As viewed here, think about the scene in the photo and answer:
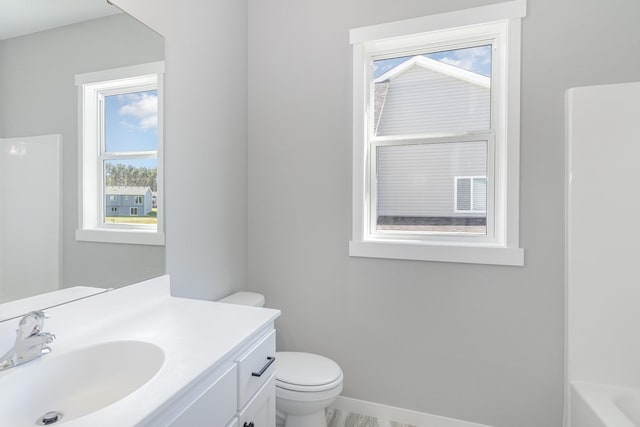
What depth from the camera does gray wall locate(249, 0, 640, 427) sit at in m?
1.62

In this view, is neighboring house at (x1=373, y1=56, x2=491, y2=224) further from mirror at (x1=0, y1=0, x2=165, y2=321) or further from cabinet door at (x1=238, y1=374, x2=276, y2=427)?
mirror at (x1=0, y1=0, x2=165, y2=321)

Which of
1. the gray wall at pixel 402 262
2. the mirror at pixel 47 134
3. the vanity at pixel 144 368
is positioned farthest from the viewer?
the gray wall at pixel 402 262

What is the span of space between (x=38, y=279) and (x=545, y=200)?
216 centimetres

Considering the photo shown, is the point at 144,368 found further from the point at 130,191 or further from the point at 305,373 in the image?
the point at 305,373

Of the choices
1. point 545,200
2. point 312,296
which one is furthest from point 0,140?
point 545,200

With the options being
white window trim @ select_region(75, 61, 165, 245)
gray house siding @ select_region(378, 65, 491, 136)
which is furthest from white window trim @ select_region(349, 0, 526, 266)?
white window trim @ select_region(75, 61, 165, 245)

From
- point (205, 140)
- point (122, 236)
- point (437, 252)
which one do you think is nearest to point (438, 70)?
point (437, 252)

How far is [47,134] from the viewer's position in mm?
1029

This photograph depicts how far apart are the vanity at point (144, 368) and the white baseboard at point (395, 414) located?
2.91 ft

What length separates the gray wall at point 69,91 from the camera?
0.95 m

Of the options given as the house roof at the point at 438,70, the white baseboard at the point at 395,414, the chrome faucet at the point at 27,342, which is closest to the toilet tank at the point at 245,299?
the white baseboard at the point at 395,414

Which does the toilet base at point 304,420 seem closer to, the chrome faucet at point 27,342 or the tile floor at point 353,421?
the tile floor at point 353,421

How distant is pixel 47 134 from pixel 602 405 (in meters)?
2.34

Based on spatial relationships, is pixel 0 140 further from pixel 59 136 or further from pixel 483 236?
pixel 483 236
